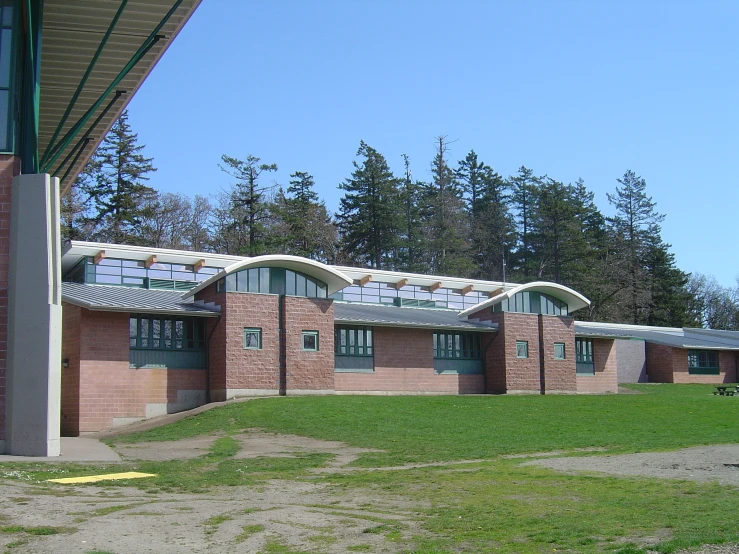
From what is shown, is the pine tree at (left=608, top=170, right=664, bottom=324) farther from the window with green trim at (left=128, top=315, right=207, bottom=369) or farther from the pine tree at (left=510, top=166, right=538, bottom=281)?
the window with green trim at (left=128, top=315, right=207, bottom=369)

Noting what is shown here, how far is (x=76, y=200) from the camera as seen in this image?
62.5m

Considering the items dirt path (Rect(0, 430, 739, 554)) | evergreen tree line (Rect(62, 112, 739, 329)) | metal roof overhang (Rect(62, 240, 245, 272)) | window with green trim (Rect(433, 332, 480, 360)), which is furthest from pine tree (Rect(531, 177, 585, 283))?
dirt path (Rect(0, 430, 739, 554))

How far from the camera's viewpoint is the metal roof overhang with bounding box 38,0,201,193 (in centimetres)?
1866

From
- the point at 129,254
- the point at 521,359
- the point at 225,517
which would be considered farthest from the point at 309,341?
the point at 225,517

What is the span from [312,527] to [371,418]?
1762 centimetres

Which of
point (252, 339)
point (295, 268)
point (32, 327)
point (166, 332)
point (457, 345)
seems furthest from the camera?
point (457, 345)

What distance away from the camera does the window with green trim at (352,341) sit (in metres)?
37.4

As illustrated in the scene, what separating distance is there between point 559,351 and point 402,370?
920 cm

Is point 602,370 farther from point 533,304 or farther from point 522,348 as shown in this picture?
point 522,348

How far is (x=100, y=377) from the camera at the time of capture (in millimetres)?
30344

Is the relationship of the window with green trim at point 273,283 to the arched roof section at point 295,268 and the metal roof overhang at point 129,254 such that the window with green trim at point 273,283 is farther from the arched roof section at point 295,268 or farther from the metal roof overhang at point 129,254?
the metal roof overhang at point 129,254

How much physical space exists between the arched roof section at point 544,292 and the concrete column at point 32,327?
26975 millimetres

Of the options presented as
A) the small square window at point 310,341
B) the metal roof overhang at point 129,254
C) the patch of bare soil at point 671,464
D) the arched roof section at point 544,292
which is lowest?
the patch of bare soil at point 671,464

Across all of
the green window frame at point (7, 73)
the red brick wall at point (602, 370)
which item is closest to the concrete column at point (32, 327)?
the green window frame at point (7, 73)
